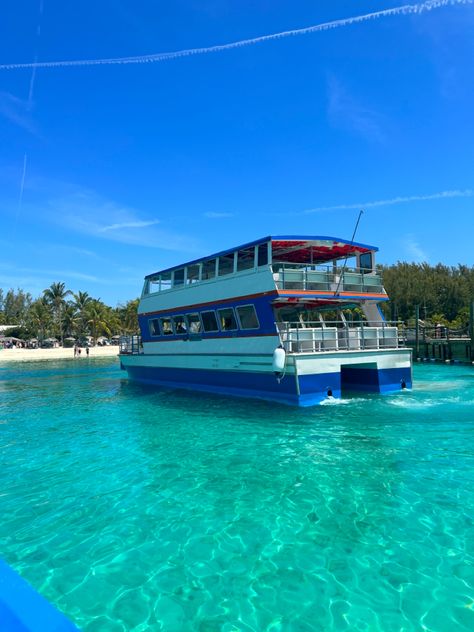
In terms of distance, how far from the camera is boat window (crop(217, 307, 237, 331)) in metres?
17.8

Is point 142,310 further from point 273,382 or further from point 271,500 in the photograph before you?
point 271,500

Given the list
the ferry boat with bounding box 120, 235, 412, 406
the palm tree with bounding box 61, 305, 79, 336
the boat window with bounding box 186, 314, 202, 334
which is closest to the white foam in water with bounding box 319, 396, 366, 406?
the ferry boat with bounding box 120, 235, 412, 406

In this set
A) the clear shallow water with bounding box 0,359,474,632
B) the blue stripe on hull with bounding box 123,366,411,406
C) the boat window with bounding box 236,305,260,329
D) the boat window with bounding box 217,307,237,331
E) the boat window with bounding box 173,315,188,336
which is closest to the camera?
the clear shallow water with bounding box 0,359,474,632

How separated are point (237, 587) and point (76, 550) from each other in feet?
7.37

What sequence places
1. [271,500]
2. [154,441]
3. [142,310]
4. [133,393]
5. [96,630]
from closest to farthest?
[96,630]
[271,500]
[154,441]
[133,393]
[142,310]

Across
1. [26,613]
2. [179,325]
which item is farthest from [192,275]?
[26,613]

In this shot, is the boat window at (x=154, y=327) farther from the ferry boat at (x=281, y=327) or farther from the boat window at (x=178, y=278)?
the boat window at (x=178, y=278)

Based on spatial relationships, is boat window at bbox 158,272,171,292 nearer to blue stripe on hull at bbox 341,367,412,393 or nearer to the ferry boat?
the ferry boat

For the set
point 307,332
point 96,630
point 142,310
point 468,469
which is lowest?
point 96,630

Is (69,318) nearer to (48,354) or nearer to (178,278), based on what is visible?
(48,354)

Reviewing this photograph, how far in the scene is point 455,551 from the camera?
5363mm

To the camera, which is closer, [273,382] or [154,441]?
[154,441]

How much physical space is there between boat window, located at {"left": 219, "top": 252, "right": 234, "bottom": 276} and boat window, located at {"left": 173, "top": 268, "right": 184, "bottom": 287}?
2.84 metres

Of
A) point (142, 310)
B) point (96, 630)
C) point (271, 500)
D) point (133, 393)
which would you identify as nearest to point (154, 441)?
point (271, 500)
